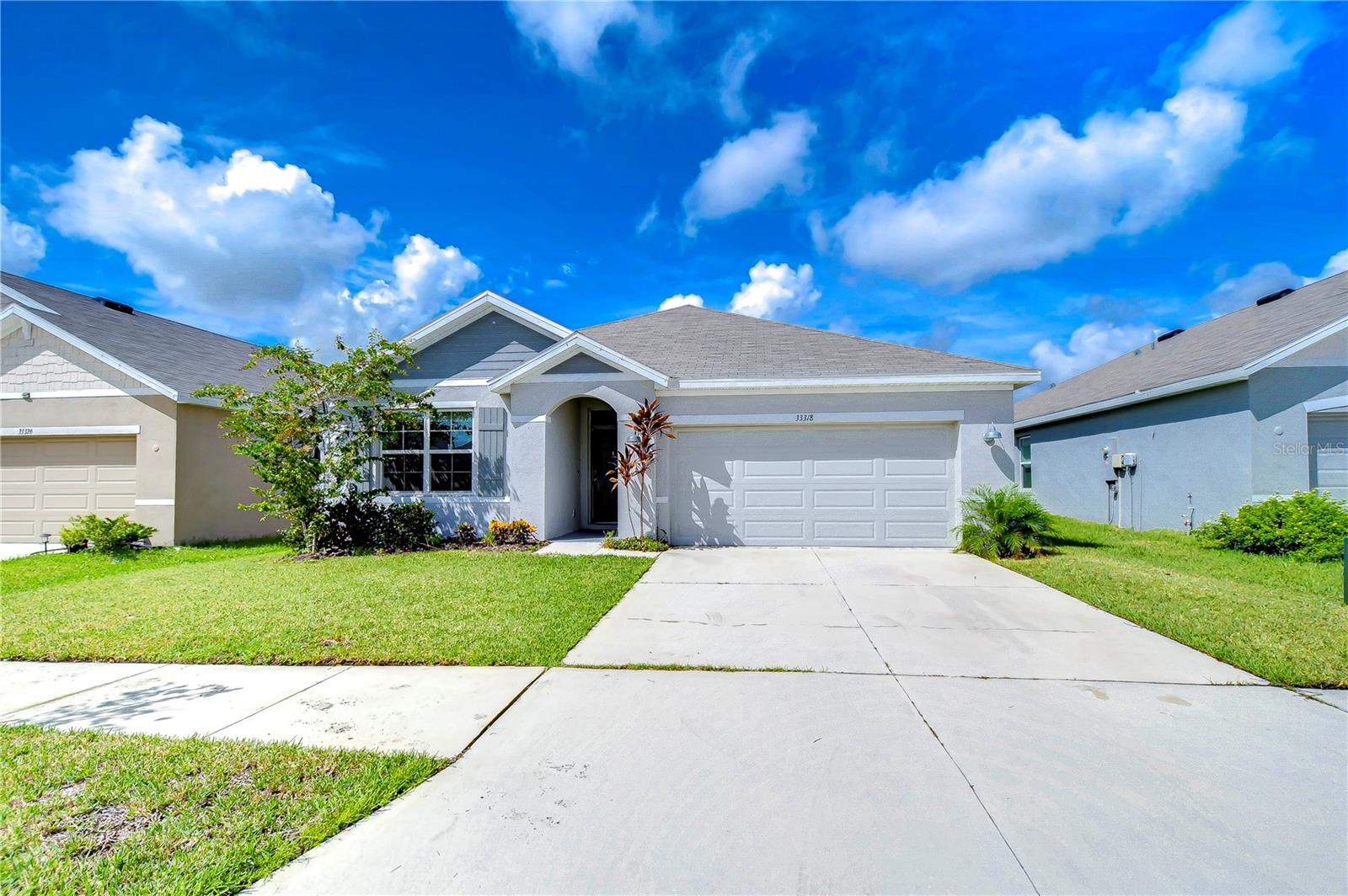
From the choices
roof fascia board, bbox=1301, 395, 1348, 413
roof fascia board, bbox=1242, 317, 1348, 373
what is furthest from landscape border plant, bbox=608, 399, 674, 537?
roof fascia board, bbox=1301, 395, 1348, 413

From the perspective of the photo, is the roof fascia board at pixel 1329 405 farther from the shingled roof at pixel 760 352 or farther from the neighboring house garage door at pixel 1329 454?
the shingled roof at pixel 760 352

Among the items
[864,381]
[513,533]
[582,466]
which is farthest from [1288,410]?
[513,533]

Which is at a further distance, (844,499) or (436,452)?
(436,452)

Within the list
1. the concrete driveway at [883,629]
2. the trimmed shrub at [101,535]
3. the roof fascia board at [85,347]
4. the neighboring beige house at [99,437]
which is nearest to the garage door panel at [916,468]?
the concrete driveway at [883,629]

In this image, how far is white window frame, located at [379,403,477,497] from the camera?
11844mm

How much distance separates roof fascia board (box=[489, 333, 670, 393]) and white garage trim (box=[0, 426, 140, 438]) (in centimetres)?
749

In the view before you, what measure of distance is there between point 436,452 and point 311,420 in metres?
2.33

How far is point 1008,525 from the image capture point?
32.1 feet

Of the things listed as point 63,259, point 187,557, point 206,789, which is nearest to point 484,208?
point 187,557

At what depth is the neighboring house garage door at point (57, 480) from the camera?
38.8ft

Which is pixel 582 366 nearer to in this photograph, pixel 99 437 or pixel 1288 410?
pixel 99 437

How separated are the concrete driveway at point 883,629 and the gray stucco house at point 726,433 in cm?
254

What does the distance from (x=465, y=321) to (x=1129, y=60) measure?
40.8 ft

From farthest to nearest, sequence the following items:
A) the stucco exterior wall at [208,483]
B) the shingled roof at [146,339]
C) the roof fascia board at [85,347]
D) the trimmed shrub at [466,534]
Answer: the shingled roof at [146,339], the stucco exterior wall at [208,483], the trimmed shrub at [466,534], the roof fascia board at [85,347]
